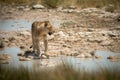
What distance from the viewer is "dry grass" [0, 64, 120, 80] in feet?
18.6

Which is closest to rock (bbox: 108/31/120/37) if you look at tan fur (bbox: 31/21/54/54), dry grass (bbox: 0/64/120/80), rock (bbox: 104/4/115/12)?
tan fur (bbox: 31/21/54/54)

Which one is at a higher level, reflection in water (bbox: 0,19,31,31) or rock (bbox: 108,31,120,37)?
reflection in water (bbox: 0,19,31,31)

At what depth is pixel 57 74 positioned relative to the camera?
18.8 ft

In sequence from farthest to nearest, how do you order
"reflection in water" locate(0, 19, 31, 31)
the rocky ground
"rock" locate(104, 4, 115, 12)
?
1. "rock" locate(104, 4, 115, 12)
2. "reflection in water" locate(0, 19, 31, 31)
3. the rocky ground

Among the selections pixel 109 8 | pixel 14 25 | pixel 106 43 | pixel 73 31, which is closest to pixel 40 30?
pixel 106 43

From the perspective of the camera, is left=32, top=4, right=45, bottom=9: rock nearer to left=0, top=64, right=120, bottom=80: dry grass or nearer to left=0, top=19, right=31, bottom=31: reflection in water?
left=0, top=19, right=31, bottom=31: reflection in water

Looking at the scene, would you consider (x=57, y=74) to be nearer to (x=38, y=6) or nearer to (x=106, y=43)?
(x=106, y=43)

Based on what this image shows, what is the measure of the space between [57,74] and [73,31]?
5.05 meters

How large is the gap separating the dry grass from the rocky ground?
8.05 feet

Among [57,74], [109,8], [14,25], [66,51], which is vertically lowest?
[66,51]

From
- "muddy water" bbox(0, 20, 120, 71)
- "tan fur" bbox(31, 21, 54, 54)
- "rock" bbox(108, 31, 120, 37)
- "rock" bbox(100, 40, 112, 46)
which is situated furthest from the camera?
"rock" bbox(108, 31, 120, 37)

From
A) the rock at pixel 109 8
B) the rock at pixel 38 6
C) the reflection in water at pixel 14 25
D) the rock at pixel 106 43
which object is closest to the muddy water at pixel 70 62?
the reflection in water at pixel 14 25

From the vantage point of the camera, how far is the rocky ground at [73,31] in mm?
9289

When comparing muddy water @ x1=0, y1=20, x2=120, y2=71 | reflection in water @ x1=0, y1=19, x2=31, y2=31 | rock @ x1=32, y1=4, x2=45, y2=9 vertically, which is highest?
rock @ x1=32, y1=4, x2=45, y2=9
